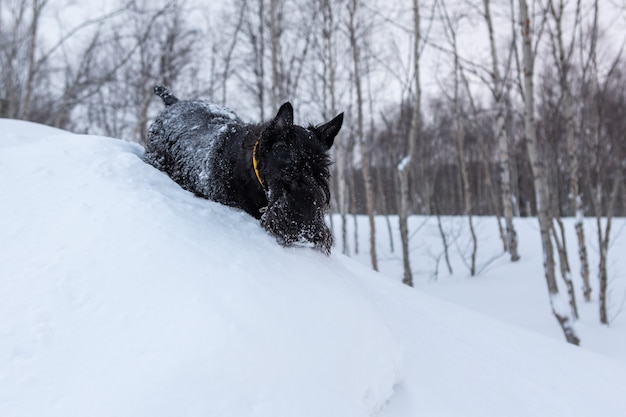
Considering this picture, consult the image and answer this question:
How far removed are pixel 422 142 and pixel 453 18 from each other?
21.4 metres

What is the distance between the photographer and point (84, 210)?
2.34 m

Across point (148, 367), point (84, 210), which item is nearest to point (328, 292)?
point (148, 367)

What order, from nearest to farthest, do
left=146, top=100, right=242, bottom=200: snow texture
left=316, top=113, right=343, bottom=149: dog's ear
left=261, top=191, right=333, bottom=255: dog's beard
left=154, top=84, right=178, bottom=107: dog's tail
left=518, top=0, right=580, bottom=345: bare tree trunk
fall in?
1. left=261, top=191, right=333, bottom=255: dog's beard
2. left=316, top=113, right=343, bottom=149: dog's ear
3. left=146, top=100, right=242, bottom=200: snow texture
4. left=154, top=84, right=178, bottom=107: dog's tail
5. left=518, top=0, right=580, bottom=345: bare tree trunk

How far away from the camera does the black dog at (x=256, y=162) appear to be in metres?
2.71

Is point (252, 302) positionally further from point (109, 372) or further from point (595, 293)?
point (595, 293)

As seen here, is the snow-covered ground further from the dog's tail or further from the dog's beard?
the dog's tail

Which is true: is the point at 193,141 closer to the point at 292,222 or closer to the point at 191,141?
the point at 191,141

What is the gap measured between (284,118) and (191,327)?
5.15 ft

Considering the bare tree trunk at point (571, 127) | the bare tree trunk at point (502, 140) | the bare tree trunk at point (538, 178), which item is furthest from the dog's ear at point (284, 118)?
the bare tree trunk at point (502, 140)

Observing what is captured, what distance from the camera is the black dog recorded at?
2.71 meters

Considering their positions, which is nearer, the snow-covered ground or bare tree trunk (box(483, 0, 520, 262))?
the snow-covered ground

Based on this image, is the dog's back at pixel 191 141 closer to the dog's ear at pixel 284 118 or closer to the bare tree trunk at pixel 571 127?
the dog's ear at pixel 284 118

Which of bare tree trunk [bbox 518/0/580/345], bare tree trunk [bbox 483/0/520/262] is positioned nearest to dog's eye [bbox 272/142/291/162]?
bare tree trunk [bbox 518/0/580/345]

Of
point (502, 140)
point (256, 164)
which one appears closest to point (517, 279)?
point (502, 140)
